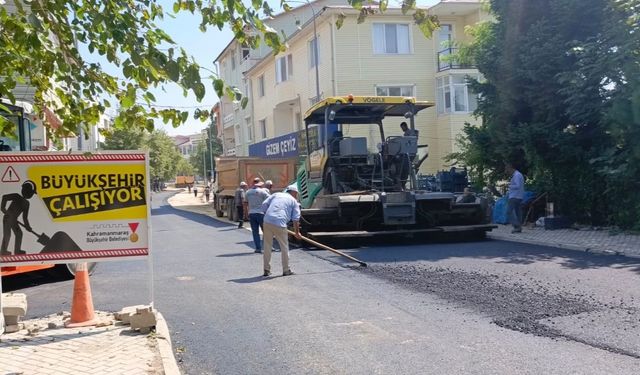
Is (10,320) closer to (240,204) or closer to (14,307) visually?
(14,307)

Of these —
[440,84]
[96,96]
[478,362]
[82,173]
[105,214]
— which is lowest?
[478,362]

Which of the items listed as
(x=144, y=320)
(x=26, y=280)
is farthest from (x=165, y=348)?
(x=26, y=280)

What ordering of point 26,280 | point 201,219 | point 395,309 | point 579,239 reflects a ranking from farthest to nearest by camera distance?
point 201,219 < point 579,239 < point 26,280 < point 395,309

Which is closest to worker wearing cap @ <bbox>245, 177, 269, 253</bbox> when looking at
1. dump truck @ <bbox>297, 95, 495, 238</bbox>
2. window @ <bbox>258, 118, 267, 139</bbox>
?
dump truck @ <bbox>297, 95, 495, 238</bbox>

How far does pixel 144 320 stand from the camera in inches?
241

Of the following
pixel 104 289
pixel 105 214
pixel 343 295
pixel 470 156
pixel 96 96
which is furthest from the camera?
pixel 470 156

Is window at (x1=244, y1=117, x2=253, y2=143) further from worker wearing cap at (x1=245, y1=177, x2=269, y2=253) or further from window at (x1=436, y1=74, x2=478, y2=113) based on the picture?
worker wearing cap at (x1=245, y1=177, x2=269, y2=253)

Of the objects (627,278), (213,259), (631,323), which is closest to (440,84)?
(213,259)

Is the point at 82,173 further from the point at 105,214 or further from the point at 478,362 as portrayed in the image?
the point at 478,362

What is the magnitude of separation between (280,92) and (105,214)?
28.8 m

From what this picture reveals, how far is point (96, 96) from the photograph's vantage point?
16.9 feet

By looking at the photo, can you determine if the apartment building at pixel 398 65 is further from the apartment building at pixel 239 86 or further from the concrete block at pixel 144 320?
the concrete block at pixel 144 320

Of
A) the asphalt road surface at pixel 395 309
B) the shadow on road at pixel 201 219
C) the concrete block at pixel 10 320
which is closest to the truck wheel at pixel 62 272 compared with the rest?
the asphalt road surface at pixel 395 309

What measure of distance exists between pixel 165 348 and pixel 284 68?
30.2 m
